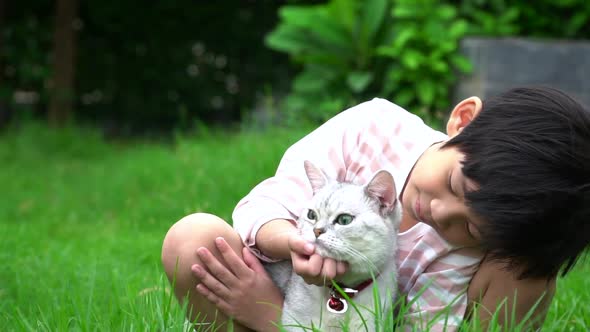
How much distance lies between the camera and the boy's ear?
7.37ft

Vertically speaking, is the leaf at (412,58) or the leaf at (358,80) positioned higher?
the leaf at (412,58)

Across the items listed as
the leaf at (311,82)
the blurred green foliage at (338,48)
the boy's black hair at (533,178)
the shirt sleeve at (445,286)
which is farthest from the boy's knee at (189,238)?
the leaf at (311,82)

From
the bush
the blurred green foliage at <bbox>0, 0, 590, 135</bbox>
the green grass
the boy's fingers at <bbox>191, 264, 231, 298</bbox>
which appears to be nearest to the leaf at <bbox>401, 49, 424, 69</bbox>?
the bush

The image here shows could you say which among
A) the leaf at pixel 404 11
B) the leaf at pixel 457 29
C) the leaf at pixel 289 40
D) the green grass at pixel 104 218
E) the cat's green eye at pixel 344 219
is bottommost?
A: the green grass at pixel 104 218

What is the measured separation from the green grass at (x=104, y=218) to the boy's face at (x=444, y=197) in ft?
1.37

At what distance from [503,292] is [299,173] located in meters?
0.74

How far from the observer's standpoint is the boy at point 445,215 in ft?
6.38

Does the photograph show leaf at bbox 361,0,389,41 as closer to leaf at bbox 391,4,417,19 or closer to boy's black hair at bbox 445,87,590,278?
leaf at bbox 391,4,417,19

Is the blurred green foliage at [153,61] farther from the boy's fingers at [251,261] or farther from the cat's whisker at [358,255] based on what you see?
the cat's whisker at [358,255]

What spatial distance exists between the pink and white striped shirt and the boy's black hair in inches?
8.3

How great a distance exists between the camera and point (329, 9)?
5.94m

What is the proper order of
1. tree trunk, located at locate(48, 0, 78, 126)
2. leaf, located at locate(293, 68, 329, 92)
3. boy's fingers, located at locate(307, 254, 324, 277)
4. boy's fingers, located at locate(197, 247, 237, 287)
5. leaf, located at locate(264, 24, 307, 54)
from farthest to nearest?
tree trunk, located at locate(48, 0, 78, 126)
leaf, located at locate(264, 24, 307, 54)
leaf, located at locate(293, 68, 329, 92)
boy's fingers, located at locate(197, 247, 237, 287)
boy's fingers, located at locate(307, 254, 324, 277)

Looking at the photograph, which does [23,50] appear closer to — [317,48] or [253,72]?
[253,72]

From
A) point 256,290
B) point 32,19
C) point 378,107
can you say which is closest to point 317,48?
point 378,107
